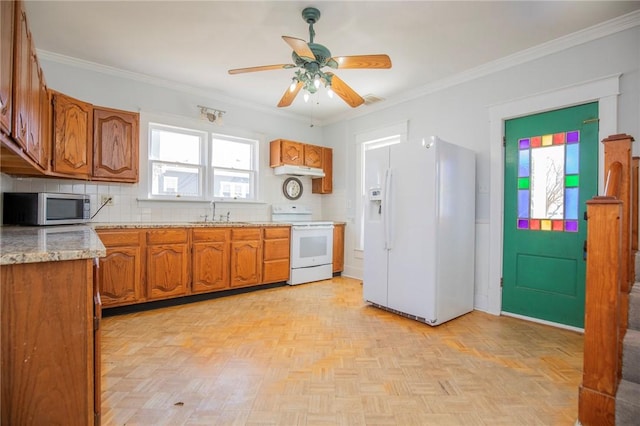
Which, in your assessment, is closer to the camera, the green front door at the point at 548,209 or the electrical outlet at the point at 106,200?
the green front door at the point at 548,209

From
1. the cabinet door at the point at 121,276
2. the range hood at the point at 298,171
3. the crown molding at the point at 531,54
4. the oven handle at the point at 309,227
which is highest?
the crown molding at the point at 531,54

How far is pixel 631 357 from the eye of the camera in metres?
1.51

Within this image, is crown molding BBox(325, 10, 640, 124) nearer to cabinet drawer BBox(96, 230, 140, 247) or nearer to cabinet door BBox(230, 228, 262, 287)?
cabinet door BBox(230, 228, 262, 287)

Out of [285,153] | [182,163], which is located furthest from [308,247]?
[182,163]

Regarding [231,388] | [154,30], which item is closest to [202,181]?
[154,30]

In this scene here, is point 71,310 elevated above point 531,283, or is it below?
above

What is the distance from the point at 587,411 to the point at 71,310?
2350 millimetres

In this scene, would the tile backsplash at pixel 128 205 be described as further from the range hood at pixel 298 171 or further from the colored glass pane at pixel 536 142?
the colored glass pane at pixel 536 142

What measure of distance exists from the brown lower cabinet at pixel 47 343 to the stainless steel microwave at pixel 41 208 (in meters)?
1.97

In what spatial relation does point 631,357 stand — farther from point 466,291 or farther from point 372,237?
point 372,237

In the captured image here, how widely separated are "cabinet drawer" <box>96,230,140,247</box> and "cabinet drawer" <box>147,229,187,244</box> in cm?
13

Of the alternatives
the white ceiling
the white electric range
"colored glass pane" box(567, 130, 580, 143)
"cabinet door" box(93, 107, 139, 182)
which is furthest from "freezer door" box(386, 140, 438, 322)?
"cabinet door" box(93, 107, 139, 182)

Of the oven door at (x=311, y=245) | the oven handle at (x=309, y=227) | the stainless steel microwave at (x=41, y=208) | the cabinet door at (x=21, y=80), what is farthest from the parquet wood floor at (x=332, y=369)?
the cabinet door at (x=21, y=80)

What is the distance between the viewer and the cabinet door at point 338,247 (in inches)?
196
